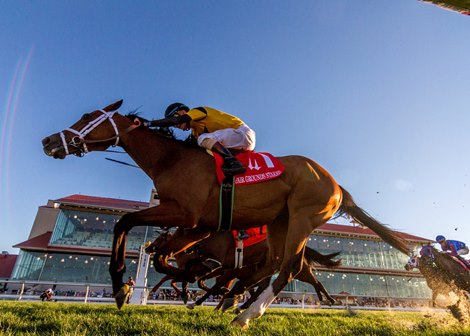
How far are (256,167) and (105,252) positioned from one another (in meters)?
29.8

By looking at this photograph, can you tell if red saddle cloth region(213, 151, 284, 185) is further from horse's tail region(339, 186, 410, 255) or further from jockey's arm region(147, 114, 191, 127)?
horse's tail region(339, 186, 410, 255)

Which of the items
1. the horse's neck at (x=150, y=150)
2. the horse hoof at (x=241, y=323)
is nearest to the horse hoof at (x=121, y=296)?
the horse hoof at (x=241, y=323)

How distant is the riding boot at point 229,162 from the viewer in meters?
3.77

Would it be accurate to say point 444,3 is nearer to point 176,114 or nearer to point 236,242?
point 176,114

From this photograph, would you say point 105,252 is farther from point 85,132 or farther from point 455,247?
point 85,132

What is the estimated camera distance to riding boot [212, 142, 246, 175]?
12.4 ft

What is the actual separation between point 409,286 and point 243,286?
3916 centimetres

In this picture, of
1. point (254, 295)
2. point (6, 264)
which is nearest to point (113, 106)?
point (254, 295)

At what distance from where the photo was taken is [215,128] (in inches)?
171

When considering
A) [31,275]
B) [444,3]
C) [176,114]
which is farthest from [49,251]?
[444,3]

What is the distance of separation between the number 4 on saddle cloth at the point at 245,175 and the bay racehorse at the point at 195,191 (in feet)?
0.22

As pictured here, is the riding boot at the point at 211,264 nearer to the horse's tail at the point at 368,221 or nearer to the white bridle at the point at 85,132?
the horse's tail at the point at 368,221

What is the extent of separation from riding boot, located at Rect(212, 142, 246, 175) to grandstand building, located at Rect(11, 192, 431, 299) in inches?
908

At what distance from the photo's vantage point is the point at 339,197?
15.0 feet
